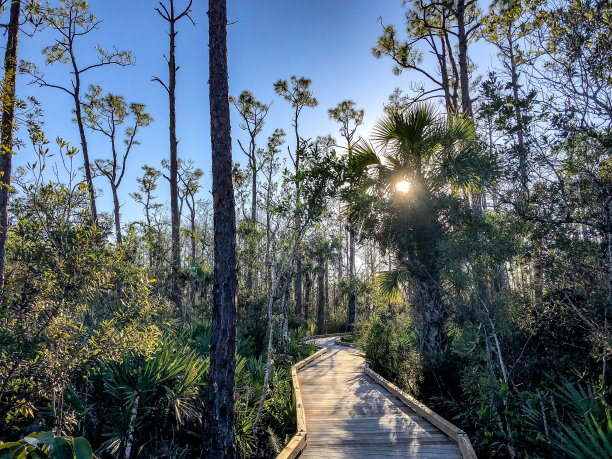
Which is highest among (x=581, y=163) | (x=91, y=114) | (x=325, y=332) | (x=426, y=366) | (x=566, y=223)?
(x=91, y=114)

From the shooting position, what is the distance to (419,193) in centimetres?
820

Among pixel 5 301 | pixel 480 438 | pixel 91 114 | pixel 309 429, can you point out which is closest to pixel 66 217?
pixel 5 301

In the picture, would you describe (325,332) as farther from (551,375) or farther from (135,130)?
(551,375)

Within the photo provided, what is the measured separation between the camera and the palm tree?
308 inches

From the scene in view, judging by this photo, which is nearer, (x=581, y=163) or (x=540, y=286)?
(x=581, y=163)

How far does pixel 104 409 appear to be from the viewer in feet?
16.7

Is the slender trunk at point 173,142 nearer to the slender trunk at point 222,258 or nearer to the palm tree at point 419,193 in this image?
the palm tree at point 419,193

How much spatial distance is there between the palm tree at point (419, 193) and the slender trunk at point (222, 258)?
11.3 feet

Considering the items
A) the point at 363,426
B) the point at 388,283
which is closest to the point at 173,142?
the point at 388,283

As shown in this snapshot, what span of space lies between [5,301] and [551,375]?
24.8ft

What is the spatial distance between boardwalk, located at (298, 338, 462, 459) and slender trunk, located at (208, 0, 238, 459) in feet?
3.60

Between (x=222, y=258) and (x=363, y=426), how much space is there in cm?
313

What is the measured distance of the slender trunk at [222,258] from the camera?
4.53m

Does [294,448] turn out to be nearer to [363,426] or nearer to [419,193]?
[363,426]
